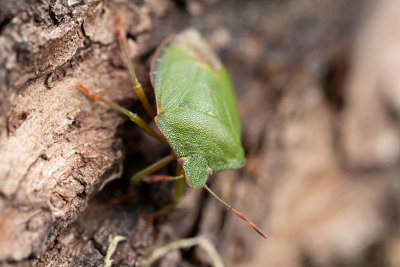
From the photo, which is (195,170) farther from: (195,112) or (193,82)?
(193,82)

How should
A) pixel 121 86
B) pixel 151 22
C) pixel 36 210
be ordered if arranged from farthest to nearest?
1. pixel 151 22
2. pixel 121 86
3. pixel 36 210

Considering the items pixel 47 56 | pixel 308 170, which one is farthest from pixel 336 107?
pixel 47 56

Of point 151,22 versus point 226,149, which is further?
point 151,22

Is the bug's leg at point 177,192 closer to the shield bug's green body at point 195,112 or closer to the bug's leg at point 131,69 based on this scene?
the shield bug's green body at point 195,112

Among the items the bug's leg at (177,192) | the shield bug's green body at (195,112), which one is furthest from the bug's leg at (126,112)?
the bug's leg at (177,192)

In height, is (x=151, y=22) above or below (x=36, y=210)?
above

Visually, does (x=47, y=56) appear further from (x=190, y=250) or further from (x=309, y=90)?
(x=309, y=90)

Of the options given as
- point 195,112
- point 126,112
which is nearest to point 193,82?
point 195,112
